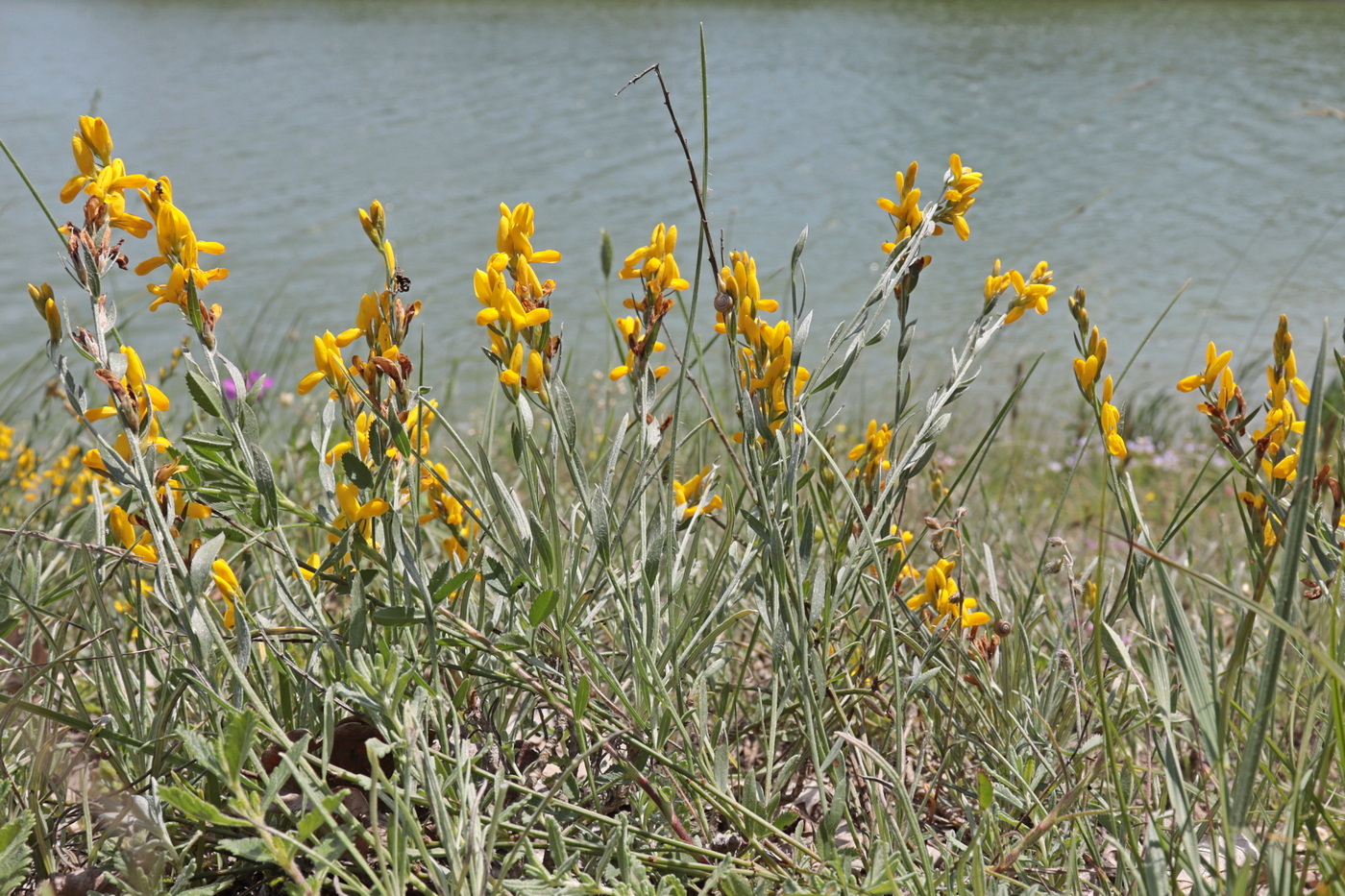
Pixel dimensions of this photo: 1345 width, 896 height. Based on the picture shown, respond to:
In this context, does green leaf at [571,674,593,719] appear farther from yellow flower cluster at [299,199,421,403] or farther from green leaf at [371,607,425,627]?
yellow flower cluster at [299,199,421,403]

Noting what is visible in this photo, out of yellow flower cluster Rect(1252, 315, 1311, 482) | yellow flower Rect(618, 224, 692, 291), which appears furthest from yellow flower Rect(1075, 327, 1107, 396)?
yellow flower Rect(618, 224, 692, 291)

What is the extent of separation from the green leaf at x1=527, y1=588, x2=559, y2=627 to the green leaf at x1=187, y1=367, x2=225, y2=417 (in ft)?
1.03

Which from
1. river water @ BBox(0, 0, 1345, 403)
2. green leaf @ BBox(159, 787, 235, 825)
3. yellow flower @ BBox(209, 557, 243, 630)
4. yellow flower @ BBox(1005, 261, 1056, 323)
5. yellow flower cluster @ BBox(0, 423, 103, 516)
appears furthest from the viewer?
river water @ BBox(0, 0, 1345, 403)

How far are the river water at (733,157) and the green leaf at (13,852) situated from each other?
0.94m

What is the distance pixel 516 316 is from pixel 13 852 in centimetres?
59

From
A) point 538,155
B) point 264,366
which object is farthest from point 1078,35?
point 264,366

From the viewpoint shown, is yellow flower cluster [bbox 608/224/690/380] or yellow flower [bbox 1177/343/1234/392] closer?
yellow flower cluster [bbox 608/224/690/380]

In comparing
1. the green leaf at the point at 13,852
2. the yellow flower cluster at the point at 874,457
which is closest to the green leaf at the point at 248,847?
the green leaf at the point at 13,852

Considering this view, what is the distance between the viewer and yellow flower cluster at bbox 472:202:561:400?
0.81 meters

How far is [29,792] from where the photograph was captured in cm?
98

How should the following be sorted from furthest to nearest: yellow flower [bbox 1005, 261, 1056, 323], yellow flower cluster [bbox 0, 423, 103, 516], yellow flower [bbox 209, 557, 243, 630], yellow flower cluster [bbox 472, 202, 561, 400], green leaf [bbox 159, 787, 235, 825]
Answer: yellow flower cluster [bbox 0, 423, 103, 516] → yellow flower [bbox 1005, 261, 1056, 323] → yellow flower [bbox 209, 557, 243, 630] → yellow flower cluster [bbox 472, 202, 561, 400] → green leaf [bbox 159, 787, 235, 825]

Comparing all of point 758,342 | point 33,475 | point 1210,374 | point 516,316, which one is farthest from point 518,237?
point 33,475

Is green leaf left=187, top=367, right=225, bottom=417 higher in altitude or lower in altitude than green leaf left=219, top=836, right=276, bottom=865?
higher

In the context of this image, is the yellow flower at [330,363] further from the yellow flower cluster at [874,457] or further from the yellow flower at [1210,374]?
the yellow flower at [1210,374]
